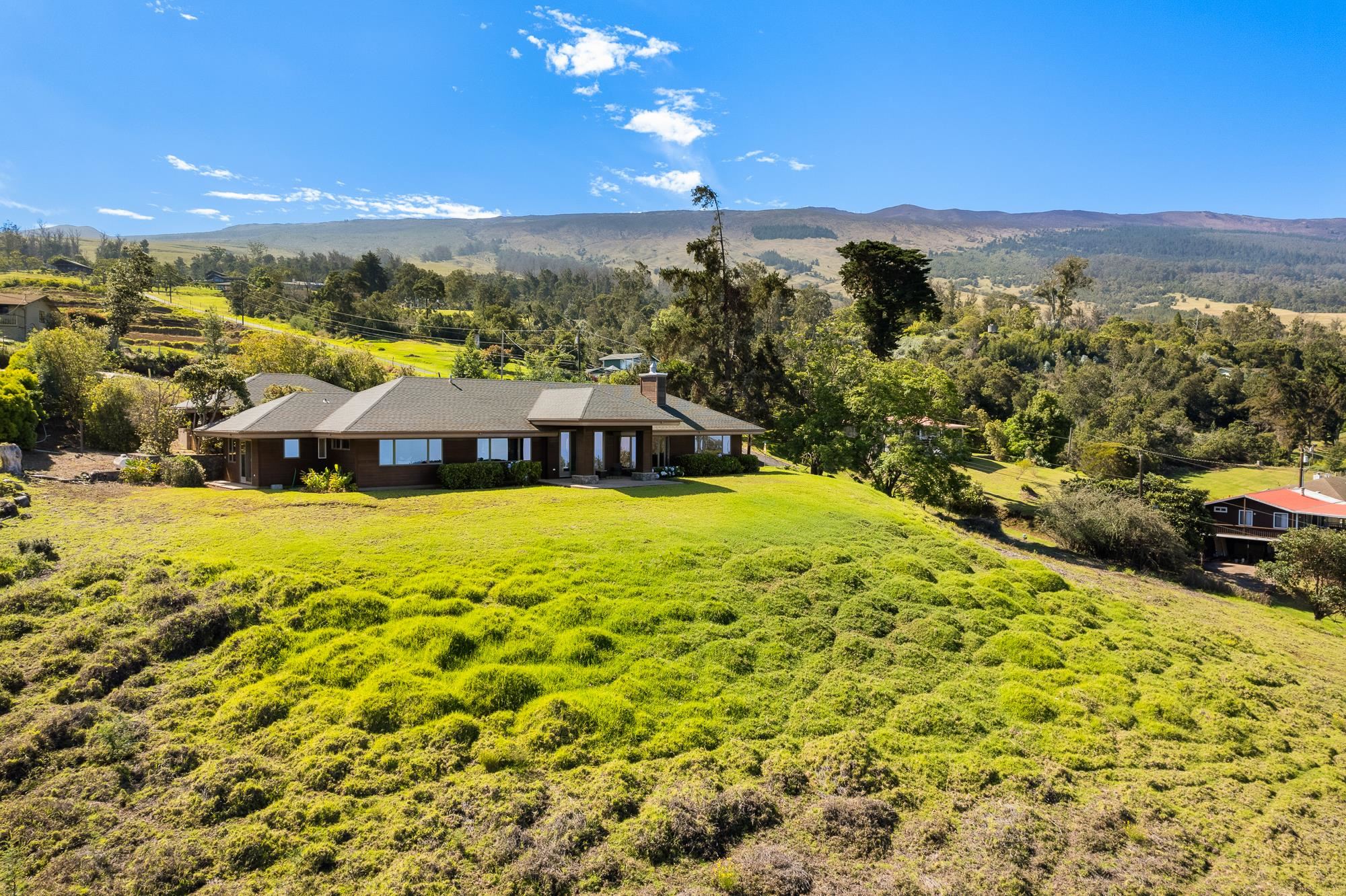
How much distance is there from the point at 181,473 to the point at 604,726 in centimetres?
2335

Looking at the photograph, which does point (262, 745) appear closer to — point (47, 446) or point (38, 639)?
point (38, 639)

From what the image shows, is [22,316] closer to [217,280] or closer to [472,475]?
[472,475]

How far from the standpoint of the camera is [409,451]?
82.9ft

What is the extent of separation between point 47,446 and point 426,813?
116 feet

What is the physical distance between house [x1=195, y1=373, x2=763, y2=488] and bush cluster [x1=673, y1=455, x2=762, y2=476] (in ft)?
3.02

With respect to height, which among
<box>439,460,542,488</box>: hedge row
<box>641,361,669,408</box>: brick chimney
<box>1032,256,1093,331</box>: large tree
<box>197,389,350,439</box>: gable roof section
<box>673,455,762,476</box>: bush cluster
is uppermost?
<box>1032,256,1093,331</box>: large tree

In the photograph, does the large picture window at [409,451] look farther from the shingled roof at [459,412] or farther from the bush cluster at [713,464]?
the bush cluster at [713,464]

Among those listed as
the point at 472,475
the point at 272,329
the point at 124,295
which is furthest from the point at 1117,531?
the point at 272,329

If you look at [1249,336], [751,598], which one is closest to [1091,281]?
[1249,336]

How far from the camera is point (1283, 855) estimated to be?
9.55 metres

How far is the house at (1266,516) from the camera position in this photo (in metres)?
38.6

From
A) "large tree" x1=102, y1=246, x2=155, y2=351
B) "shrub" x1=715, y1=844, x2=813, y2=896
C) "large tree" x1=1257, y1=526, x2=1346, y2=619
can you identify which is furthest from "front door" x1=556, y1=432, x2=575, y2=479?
"large tree" x1=102, y1=246, x2=155, y2=351

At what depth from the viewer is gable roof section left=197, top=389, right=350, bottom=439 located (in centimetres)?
2395

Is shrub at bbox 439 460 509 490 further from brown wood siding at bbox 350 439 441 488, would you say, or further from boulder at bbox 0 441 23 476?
boulder at bbox 0 441 23 476
